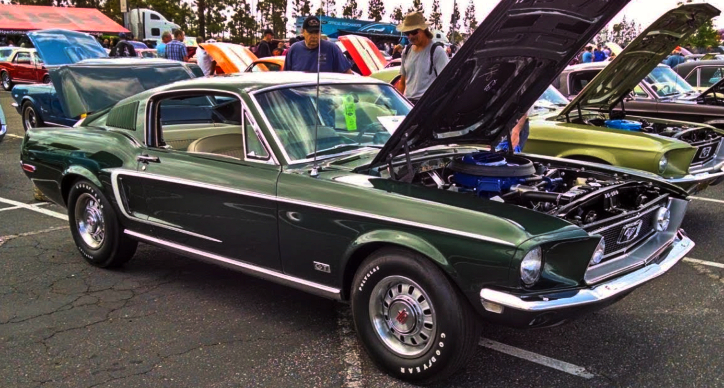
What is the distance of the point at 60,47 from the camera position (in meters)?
10.5

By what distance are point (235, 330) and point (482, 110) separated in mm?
2013

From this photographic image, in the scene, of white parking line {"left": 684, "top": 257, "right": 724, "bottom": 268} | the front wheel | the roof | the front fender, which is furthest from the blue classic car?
white parking line {"left": 684, "top": 257, "right": 724, "bottom": 268}

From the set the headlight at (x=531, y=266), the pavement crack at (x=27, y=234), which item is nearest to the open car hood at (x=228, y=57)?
the pavement crack at (x=27, y=234)

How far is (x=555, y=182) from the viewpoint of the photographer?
153 inches

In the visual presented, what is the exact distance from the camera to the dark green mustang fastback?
282cm

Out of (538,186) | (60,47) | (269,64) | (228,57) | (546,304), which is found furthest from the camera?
(228,57)

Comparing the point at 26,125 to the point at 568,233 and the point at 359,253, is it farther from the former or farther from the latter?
the point at 568,233

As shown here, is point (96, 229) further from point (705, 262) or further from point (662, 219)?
point (705, 262)

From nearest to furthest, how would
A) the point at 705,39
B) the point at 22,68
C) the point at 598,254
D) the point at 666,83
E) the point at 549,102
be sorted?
the point at 598,254 → the point at 549,102 → the point at 666,83 → the point at 22,68 → the point at 705,39

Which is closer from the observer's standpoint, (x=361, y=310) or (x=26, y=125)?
(x=361, y=310)

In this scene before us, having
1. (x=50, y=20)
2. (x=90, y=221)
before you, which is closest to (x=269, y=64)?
(x=90, y=221)

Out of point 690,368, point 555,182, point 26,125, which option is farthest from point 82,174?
point 26,125

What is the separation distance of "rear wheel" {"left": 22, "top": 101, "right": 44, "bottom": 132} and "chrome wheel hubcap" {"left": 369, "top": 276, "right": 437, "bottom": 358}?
9.12 metres

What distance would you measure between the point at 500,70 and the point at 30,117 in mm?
9641
